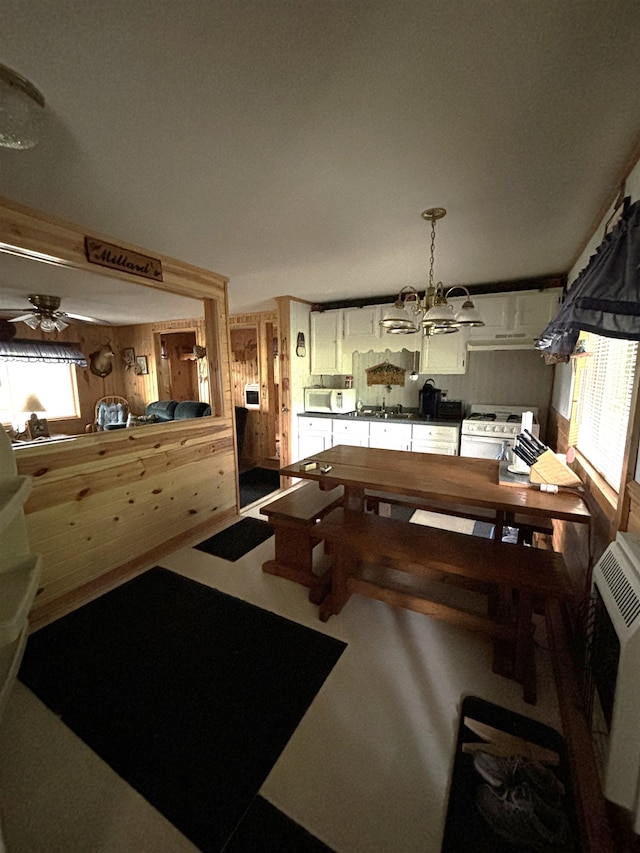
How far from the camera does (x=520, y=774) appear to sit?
3.90 ft

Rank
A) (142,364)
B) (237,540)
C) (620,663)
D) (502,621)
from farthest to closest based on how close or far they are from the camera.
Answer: (142,364) → (237,540) → (502,621) → (620,663)

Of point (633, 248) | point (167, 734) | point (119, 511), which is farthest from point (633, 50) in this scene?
point (119, 511)

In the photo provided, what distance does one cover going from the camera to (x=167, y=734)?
54.0 inches

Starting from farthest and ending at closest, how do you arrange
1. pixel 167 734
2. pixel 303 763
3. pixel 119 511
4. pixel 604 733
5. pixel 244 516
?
pixel 244 516 → pixel 119 511 → pixel 167 734 → pixel 303 763 → pixel 604 733

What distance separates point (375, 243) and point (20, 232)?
84.3 inches

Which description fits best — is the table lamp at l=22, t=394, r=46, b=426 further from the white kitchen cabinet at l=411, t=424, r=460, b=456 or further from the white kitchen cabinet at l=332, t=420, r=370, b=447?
the white kitchen cabinet at l=411, t=424, r=460, b=456

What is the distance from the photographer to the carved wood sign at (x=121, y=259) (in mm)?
2189

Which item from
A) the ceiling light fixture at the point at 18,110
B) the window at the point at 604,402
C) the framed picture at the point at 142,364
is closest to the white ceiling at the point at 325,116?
the ceiling light fixture at the point at 18,110

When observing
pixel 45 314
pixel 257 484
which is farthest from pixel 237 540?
pixel 45 314

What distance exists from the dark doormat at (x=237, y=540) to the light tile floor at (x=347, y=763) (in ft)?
4.07

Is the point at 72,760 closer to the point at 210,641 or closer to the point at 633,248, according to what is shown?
the point at 210,641

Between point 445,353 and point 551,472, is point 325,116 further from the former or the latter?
point 445,353

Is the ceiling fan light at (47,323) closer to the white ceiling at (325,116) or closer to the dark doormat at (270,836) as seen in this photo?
the white ceiling at (325,116)

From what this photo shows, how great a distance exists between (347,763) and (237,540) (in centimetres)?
194
